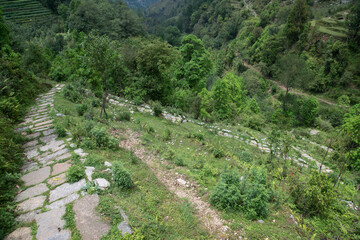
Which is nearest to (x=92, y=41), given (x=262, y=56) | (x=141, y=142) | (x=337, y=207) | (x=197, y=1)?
(x=141, y=142)

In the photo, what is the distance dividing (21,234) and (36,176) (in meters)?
1.88

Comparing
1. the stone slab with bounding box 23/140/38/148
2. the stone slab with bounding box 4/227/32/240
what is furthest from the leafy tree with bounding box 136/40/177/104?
the stone slab with bounding box 4/227/32/240

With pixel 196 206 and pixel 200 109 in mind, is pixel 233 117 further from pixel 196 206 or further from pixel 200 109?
pixel 196 206

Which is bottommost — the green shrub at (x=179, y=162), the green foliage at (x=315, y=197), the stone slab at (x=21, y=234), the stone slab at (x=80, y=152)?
the green shrub at (x=179, y=162)

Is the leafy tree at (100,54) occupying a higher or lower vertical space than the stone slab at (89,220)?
higher

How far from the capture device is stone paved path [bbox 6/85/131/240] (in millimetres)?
3363

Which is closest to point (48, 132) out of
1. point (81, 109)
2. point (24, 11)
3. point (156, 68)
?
point (81, 109)

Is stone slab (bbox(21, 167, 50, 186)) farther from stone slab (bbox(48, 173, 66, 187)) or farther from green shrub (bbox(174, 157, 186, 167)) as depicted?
green shrub (bbox(174, 157, 186, 167))

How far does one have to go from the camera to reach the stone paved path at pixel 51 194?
11.0 ft

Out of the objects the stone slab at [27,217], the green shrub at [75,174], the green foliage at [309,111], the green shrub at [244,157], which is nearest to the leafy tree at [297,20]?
the green foliage at [309,111]

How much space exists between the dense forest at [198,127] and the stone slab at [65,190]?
0.19 m

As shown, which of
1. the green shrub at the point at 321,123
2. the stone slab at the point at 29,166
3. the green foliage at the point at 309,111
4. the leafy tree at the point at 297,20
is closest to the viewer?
the stone slab at the point at 29,166

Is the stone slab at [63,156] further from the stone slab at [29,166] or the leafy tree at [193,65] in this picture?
the leafy tree at [193,65]

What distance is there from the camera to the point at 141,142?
7730 mm
